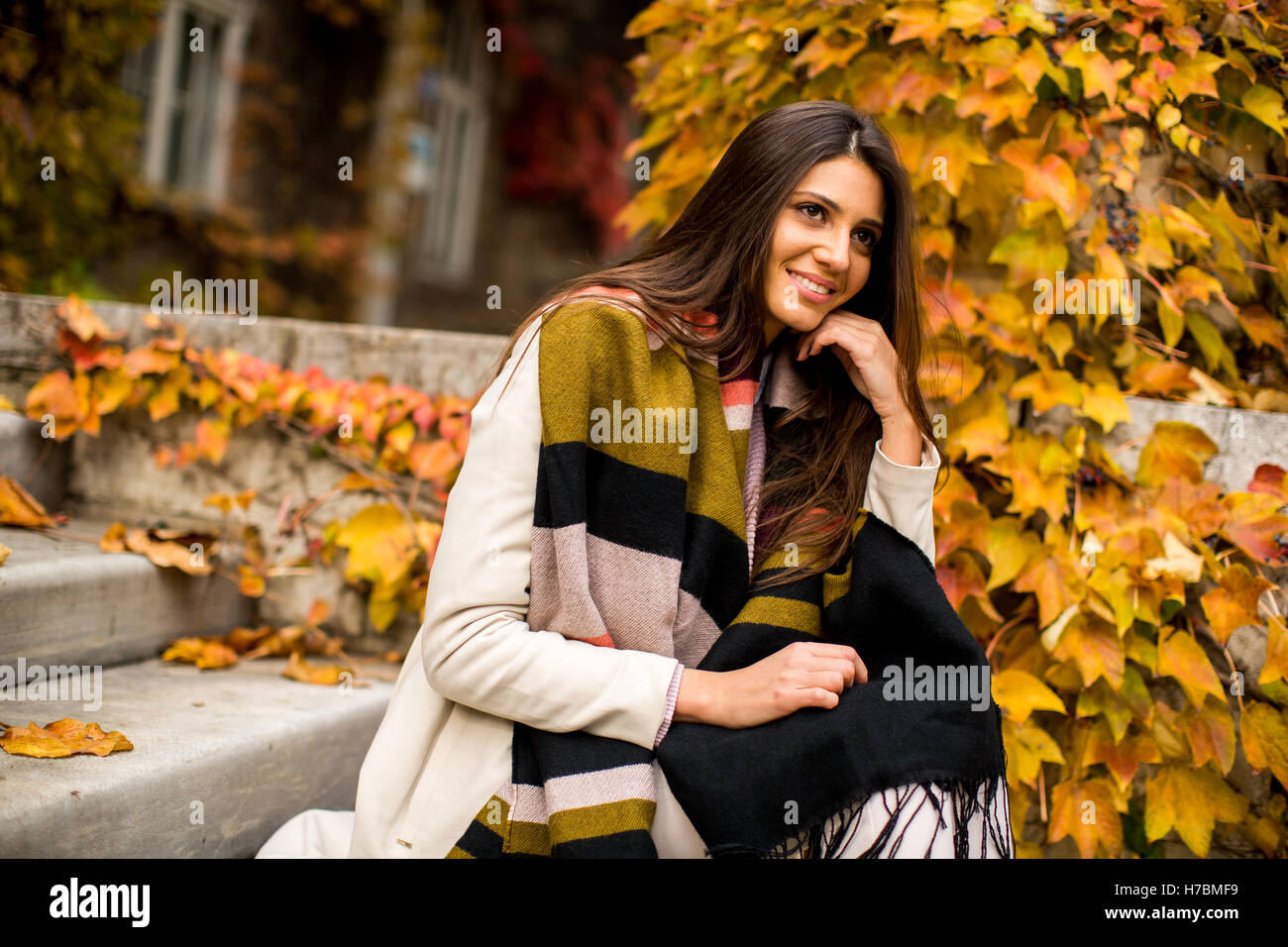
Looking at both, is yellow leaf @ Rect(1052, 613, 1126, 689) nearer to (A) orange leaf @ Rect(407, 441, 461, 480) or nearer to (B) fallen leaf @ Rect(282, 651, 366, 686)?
(A) orange leaf @ Rect(407, 441, 461, 480)

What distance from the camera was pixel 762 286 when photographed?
1.72 m

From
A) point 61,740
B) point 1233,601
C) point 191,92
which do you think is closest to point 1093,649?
point 1233,601

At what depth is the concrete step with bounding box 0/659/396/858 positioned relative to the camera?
151cm

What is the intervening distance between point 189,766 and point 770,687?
1.05 metres

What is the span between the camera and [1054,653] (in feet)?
6.14

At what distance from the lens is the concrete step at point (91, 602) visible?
1937mm

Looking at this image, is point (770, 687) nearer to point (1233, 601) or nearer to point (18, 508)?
point (1233, 601)

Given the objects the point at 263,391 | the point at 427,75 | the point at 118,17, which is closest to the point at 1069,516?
the point at 263,391

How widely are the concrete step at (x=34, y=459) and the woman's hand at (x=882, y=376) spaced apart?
201cm

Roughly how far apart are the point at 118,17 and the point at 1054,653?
15.1ft

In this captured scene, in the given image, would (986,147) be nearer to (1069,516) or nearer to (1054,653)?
(1069,516)
